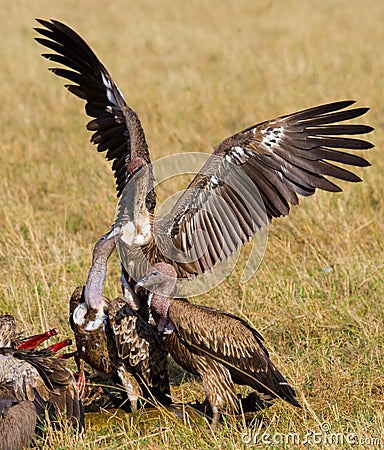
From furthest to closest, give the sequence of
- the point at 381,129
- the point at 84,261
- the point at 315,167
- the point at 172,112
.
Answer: the point at 172,112 < the point at 381,129 < the point at 84,261 < the point at 315,167

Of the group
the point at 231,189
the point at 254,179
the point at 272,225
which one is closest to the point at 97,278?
the point at 231,189

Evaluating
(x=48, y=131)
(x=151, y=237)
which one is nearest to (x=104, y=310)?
(x=151, y=237)

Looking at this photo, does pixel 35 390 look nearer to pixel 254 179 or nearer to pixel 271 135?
pixel 254 179

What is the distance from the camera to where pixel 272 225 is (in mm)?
8023

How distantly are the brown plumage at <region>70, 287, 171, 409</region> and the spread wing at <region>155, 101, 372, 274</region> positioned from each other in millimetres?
647

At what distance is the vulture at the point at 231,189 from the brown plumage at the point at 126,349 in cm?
13

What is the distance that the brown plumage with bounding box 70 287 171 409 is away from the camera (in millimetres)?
5316

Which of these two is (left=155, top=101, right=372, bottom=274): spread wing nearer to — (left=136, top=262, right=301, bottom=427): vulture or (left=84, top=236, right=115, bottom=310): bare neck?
(left=136, top=262, right=301, bottom=427): vulture

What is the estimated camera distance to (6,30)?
16484 millimetres

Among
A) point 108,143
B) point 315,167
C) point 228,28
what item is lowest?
point 315,167

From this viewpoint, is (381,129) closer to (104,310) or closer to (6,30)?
(104,310)

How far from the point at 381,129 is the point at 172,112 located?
8.81 ft

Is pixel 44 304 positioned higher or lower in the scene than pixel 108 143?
lower

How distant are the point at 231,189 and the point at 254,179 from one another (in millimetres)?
160
